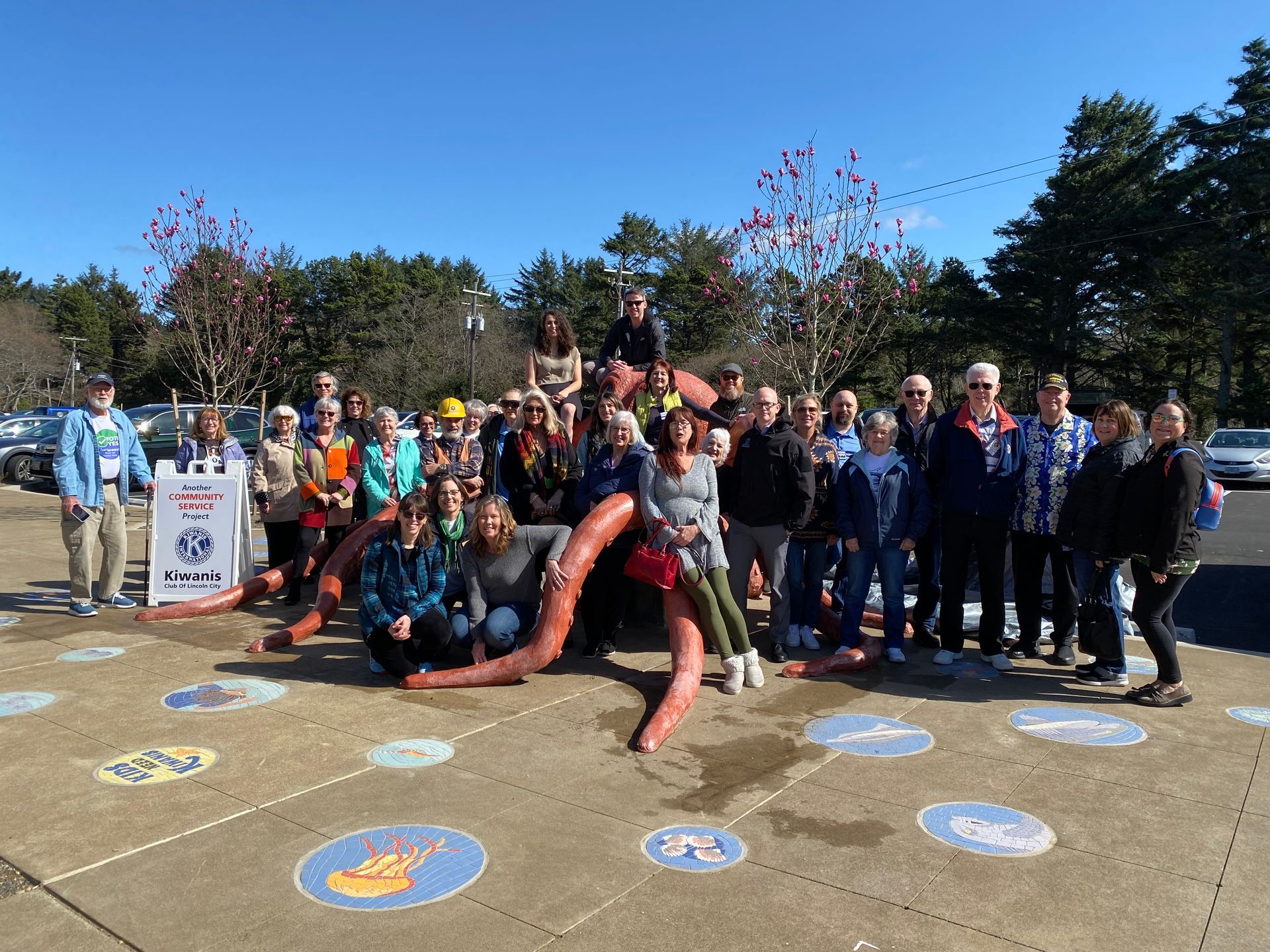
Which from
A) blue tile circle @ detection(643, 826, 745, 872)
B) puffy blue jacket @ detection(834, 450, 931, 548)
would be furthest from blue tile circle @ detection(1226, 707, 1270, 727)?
blue tile circle @ detection(643, 826, 745, 872)

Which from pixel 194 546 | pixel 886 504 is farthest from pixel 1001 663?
pixel 194 546

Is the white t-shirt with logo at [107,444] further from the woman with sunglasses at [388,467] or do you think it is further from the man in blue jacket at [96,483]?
the woman with sunglasses at [388,467]

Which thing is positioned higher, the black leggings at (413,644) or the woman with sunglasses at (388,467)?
the woman with sunglasses at (388,467)

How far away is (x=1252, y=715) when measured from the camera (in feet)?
16.1

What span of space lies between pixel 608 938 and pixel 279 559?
20.0ft

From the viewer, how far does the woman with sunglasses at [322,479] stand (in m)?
7.30

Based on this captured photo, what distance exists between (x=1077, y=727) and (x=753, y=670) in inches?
69.5

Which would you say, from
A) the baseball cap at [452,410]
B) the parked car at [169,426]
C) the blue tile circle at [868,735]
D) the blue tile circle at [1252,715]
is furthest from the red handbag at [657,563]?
the parked car at [169,426]

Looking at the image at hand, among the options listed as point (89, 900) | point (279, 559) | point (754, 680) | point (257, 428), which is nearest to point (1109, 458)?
point (754, 680)

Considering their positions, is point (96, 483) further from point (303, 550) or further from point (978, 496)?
point (978, 496)

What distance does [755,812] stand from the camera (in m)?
3.58

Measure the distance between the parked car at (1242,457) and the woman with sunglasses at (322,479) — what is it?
67.3ft

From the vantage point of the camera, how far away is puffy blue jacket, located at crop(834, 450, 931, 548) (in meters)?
5.77

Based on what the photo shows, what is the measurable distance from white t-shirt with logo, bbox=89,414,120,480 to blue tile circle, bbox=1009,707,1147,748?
669 centimetres
